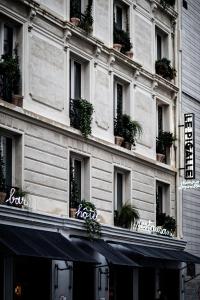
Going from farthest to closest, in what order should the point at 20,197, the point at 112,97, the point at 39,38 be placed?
the point at 112,97, the point at 39,38, the point at 20,197

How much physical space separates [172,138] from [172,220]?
145 inches

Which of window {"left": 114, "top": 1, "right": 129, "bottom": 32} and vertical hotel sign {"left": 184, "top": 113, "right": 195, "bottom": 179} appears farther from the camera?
vertical hotel sign {"left": 184, "top": 113, "right": 195, "bottom": 179}

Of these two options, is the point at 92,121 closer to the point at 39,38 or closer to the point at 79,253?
the point at 39,38

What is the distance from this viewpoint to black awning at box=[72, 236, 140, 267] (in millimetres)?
26158

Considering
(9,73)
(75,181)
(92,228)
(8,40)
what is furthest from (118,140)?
(9,73)

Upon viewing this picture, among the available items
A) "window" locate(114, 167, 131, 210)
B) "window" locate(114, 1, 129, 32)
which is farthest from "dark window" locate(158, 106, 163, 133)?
"window" locate(114, 1, 129, 32)

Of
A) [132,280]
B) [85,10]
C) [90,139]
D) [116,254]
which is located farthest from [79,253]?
[85,10]

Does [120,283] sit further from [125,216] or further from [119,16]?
[119,16]

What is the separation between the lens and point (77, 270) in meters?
27.6

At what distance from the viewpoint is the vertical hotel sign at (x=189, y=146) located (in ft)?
116

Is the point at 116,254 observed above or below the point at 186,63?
below

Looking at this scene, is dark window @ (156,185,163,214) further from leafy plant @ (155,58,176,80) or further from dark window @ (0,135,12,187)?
dark window @ (0,135,12,187)

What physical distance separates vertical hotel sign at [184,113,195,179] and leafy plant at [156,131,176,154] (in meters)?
1.01

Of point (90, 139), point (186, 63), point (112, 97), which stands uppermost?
point (186, 63)
